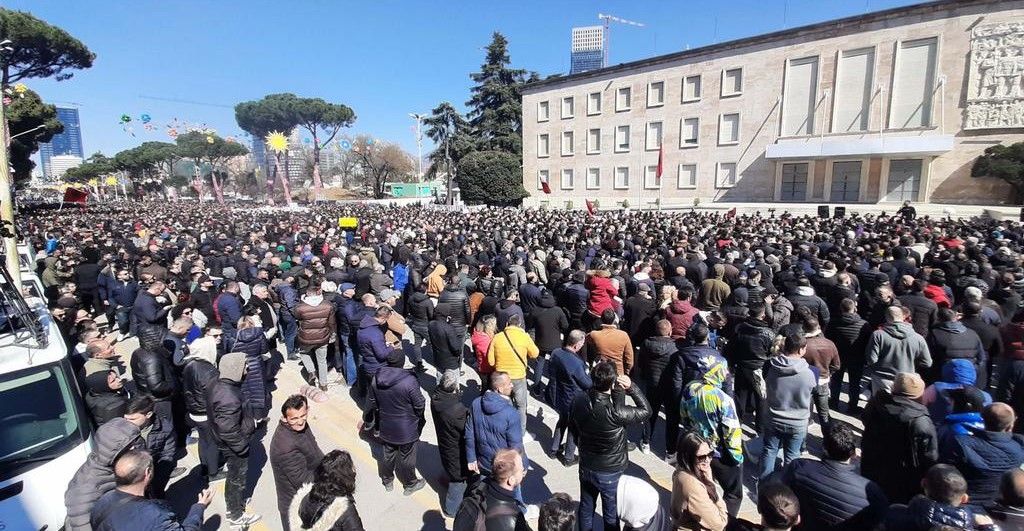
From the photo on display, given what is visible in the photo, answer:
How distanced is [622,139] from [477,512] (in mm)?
40791

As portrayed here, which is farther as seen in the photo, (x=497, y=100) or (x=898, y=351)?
(x=497, y=100)

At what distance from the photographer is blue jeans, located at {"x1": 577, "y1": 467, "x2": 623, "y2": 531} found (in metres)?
3.46

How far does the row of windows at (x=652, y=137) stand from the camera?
3506 centimetres

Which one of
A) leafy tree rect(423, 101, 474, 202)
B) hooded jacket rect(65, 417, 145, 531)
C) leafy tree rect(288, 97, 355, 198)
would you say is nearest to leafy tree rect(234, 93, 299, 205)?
leafy tree rect(288, 97, 355, 198)

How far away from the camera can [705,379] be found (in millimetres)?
4109

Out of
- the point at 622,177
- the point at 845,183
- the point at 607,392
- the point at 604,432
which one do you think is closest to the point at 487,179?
the point at 622,177

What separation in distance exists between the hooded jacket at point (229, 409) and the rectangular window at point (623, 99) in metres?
40.0

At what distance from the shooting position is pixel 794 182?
33062 mm

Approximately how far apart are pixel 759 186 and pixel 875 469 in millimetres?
34549

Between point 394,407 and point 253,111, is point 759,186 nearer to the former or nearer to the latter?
point 394,407

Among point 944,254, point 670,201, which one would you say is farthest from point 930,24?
point 944,254

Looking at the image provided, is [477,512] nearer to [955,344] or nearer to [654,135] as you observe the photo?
[955,344]

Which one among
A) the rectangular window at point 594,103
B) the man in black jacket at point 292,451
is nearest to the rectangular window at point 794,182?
the rectangular window at point 594,103

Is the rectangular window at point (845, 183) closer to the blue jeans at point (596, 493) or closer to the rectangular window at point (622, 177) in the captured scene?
the rectangular window at point (622, 177)
